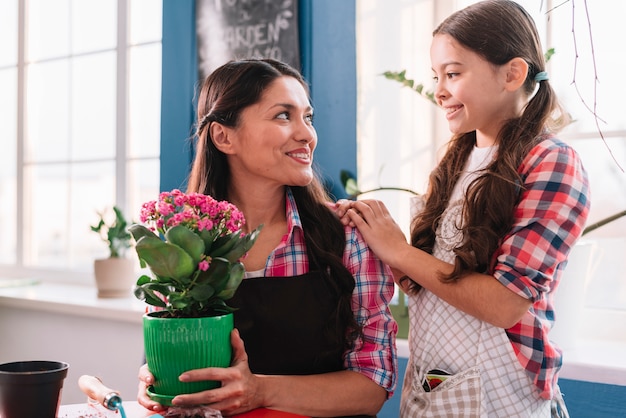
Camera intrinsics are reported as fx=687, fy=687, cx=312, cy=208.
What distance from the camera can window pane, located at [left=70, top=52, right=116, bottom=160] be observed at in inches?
147

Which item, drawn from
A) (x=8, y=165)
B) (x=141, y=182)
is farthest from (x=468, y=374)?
(x=8, y=165)

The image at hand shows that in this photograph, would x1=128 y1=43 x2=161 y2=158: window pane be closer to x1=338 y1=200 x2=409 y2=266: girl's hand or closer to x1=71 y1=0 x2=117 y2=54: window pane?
x1=71 y1=0 x2=117 y2=54: window pane

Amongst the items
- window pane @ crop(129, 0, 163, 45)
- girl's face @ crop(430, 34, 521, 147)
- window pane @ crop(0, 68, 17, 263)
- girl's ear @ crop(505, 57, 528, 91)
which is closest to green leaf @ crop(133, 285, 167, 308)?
girl's face @ crop(430, 34, 521, 147)

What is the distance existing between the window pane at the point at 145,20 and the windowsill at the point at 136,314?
1353mm

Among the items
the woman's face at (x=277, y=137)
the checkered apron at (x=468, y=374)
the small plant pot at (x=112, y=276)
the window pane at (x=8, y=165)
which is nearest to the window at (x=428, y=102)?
the woman's face at (x=277, y=137)

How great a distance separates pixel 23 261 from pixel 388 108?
8.62 ft

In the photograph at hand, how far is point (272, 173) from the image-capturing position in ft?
5.34

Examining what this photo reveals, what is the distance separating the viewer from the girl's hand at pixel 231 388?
3.80 ft

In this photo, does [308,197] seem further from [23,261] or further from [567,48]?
[23,261]

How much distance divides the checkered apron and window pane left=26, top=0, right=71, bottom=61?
3.16m

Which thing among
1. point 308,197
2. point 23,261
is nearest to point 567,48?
point 308,197

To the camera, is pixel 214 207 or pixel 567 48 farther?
pixel 567 48

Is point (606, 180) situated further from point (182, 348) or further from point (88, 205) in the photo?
point (88, 205)

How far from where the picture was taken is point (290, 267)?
1.60m
